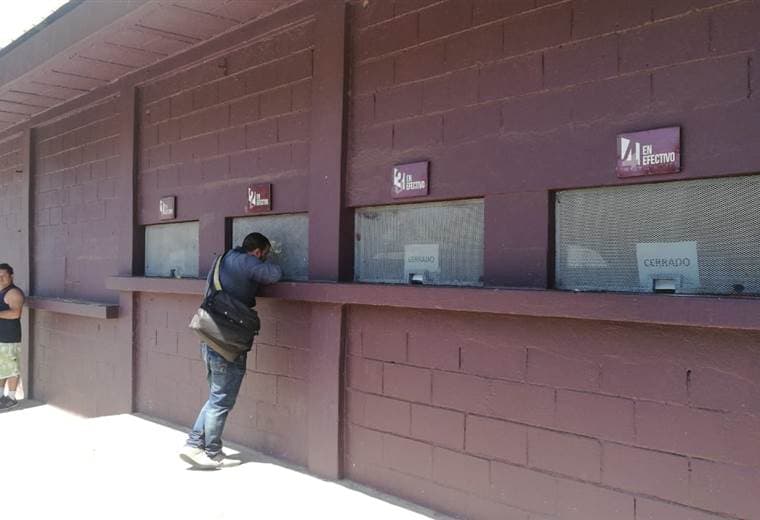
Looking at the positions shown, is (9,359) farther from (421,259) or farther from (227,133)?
(421,259)

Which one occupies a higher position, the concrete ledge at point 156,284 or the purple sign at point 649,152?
the purple sign at point 649,152

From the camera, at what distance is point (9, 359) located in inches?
311

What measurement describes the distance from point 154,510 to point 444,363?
6.75 ft

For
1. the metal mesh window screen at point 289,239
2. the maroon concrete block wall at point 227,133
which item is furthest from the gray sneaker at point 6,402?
the metal mesh window screen at point 289,239

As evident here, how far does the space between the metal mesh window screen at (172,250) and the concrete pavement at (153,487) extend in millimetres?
1530

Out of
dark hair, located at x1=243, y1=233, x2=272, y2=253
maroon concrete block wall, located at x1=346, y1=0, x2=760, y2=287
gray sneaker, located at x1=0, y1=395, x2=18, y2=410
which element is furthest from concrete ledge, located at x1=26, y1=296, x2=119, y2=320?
maroon concrete block wall, located at x1=346, y1=0, x2=760, y2=287

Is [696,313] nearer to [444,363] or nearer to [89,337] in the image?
[444,363]

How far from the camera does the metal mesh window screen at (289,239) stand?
5.02m

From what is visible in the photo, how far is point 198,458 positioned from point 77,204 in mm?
4465

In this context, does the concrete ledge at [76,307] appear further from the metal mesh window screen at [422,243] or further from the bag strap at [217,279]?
the metal mesh window screen at [422,243]

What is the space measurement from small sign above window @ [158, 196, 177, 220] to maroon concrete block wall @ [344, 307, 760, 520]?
2690 mm

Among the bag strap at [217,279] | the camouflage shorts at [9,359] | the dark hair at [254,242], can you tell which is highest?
the dark hair at [254,242]

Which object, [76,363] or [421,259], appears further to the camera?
[76,363]

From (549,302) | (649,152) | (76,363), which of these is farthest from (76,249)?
(649,152)
